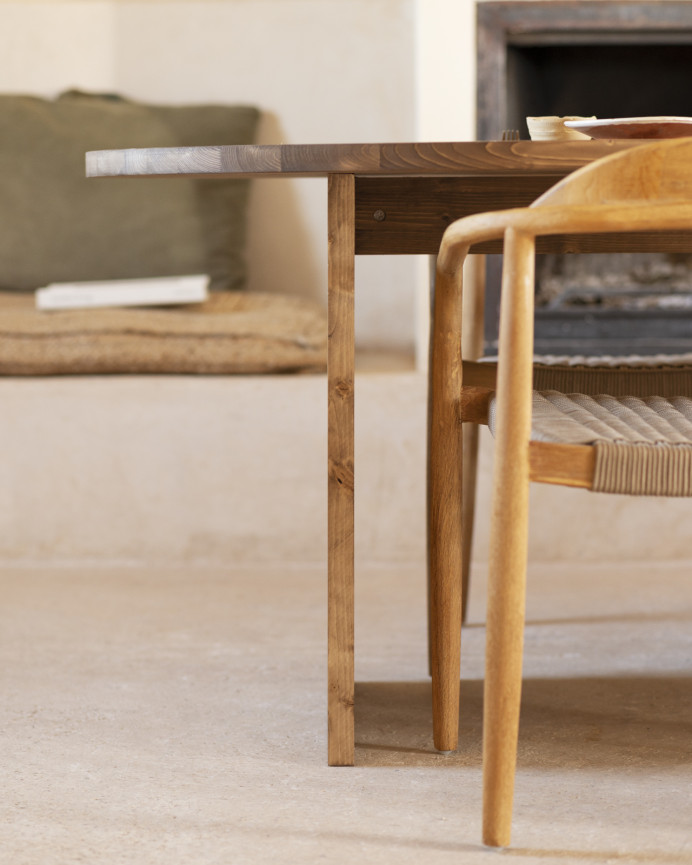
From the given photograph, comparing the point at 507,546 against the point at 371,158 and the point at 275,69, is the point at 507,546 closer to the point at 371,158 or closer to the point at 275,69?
the point at 371,158

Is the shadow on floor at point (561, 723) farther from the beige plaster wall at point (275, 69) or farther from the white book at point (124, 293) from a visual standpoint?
the beige plaster wall at point (275, 69)

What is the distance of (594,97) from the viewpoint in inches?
96.5

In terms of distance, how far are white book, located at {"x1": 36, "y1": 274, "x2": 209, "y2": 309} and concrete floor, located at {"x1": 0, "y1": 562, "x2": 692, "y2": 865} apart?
0.60 metres

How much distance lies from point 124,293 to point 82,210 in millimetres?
307

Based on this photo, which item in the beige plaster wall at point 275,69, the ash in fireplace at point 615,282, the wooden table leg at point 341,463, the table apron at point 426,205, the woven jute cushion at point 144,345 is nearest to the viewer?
the wooden table leg at point 341,463

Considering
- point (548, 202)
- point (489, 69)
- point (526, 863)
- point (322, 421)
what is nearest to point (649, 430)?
point (548, 202)

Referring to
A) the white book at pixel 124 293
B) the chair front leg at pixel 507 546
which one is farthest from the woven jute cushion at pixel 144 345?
the chair front leg at pixel 507 546

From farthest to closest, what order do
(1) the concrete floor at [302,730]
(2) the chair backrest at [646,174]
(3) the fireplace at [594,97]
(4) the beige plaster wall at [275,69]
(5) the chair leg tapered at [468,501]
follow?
(4) the beige plaster wall at [275,69]
(3) the fireplace at [594,97]
(5) the chair leg tapered at [468,501]
(1) the concrete floor at [302,730]
(2) the chair backrest at [646,174]

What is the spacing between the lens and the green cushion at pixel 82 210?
7.98 feet

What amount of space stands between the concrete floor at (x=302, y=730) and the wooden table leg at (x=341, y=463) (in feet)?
0.21

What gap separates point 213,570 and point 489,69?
3.75 feet

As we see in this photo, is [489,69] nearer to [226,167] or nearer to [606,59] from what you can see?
[606,59]

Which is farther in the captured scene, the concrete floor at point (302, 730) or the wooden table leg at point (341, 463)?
the wooden table leg at point (341, 463)

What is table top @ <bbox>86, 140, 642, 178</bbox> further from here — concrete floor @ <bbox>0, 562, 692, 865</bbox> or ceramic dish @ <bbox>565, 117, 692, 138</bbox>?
concrete floor @ <bbox>0, 562, 692, 865</bbox>
